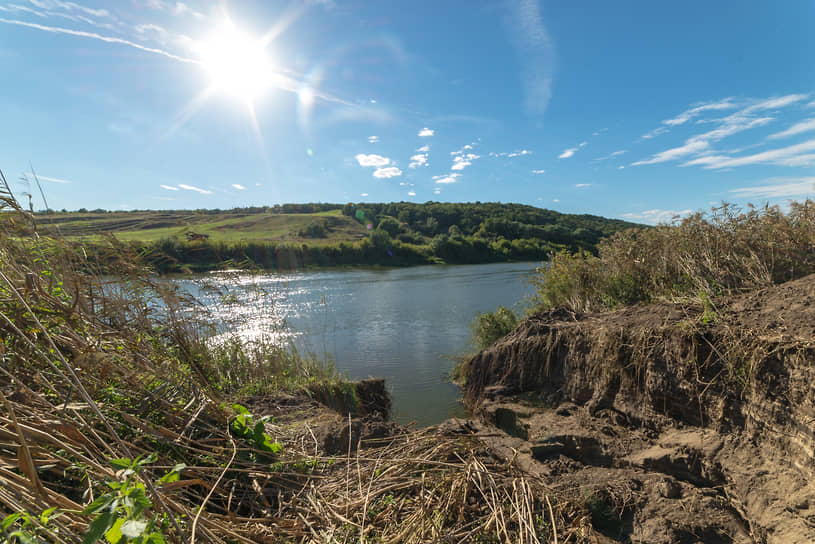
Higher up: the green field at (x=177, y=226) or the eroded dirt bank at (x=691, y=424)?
the green field at (x=177, y=226)

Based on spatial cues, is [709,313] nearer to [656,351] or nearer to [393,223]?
[656,351]

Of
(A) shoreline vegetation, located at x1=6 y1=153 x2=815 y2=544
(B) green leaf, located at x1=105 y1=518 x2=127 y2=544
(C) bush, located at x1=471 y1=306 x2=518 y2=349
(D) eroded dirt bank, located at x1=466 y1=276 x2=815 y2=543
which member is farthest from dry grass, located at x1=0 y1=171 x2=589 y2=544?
(C) bush, located at x1=471 y1=306 x2=518 y2=349

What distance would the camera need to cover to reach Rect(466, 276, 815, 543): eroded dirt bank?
295 centimetres

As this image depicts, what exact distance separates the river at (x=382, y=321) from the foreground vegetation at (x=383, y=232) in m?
1.00

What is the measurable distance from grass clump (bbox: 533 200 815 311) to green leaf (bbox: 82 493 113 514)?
5.46 meters

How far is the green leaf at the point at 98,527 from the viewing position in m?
1.03

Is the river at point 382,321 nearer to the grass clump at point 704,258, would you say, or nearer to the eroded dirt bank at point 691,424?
the eroded dirt bank at point 691,424

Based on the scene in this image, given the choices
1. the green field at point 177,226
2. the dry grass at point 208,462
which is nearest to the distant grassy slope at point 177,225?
the green field at point 177,226

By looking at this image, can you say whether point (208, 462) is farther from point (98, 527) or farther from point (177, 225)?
point (177, 225)

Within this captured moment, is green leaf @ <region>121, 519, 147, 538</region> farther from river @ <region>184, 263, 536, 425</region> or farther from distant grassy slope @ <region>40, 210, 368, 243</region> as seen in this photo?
river @ <region>184, 263, 536, 425</region>

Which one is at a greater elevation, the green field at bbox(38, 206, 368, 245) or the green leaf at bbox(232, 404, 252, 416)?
the green field at bbox(38, 206, 368, 245)

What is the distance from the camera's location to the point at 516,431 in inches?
233

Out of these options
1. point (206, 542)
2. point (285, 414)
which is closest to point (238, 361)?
point (285, 414)

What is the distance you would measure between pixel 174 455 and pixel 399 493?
1.31 meters
